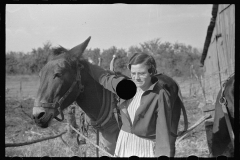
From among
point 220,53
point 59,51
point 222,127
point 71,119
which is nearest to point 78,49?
point 59,51

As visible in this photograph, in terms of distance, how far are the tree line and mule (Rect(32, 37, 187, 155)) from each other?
81 millimetres

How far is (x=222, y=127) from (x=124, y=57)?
1.19 metres

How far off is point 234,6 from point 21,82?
196cm

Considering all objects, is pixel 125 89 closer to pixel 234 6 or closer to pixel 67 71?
pixel 67 71

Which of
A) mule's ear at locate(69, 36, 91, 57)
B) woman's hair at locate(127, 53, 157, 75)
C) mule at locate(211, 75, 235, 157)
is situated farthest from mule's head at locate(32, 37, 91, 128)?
mule at locate(211, 75, 235, 157)

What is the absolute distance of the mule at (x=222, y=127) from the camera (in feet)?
6.01

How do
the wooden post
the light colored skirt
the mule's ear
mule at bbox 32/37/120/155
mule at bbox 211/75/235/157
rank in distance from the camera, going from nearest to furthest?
the light colored skirt → mule at bbox 32/37/120/155 → the mule's ear → mule at bbox 211/75/235/157 → the wooden post

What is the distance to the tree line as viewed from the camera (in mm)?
1561

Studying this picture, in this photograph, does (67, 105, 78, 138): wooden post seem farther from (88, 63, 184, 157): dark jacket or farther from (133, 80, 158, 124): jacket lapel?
(133, 80, 158, 124): jacket lapel

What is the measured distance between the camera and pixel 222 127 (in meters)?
1.92

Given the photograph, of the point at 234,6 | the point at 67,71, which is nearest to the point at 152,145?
the point at 67,71

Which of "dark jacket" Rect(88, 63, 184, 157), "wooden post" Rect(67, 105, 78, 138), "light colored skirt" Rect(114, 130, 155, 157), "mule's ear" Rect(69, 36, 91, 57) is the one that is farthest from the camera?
"wooden post" Rect(67, 105, 78, 138)

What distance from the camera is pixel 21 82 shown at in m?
1.92

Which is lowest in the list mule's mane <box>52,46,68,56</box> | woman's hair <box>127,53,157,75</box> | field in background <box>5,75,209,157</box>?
field in background <box>5,75,209,157</box>
